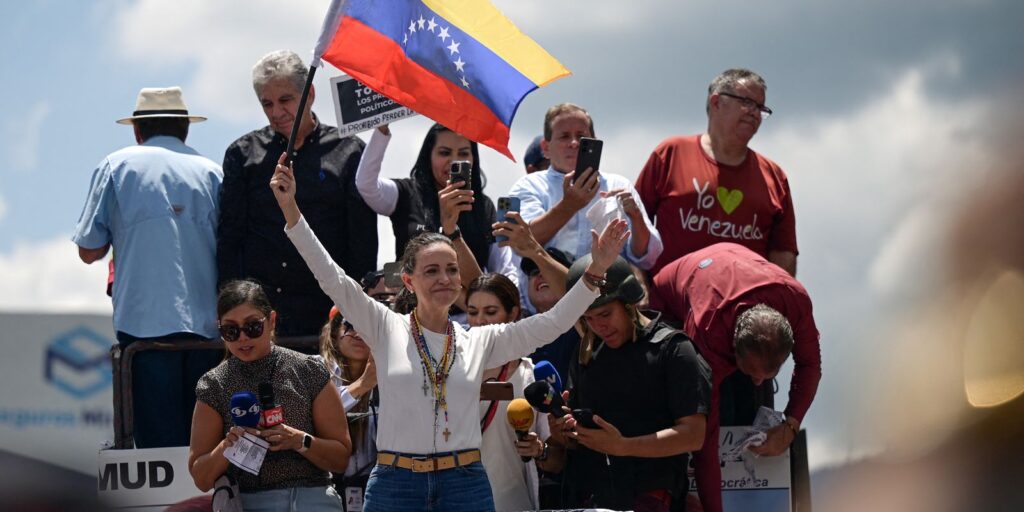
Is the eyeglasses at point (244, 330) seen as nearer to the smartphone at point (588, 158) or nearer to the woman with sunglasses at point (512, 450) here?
the woman with sunglasses at point (512, 450)

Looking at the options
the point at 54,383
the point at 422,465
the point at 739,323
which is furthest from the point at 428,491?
the point at 54,383

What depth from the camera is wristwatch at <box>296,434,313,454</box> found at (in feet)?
20.2

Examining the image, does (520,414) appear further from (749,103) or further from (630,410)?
(749,103)

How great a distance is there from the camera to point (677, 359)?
6.89 metres

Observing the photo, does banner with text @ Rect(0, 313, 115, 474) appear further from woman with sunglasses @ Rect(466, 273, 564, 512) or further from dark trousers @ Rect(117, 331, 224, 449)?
woman with sunglasses @ Rect(466, 273, 564, 512)

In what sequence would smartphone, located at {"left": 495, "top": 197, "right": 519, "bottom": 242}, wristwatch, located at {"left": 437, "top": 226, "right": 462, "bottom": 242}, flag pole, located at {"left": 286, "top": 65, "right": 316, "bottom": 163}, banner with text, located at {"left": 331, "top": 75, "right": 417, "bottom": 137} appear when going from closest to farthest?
flag pole, located at {"left": 286, "top": 65, "right": 316, "bottom": 163} < wristwatch, located at {"left": 437, "top": 226, "right": 462, "bottom": 242} < banner with text, located at {"left": 331, "top": 75, "right": 417, "bottom": 137} < smartphone, located at {"left": 495, "top": 197, "right": 519, "bottom": 242}

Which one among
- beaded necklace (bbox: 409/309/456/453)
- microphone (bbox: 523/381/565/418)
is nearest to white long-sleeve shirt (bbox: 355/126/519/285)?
microphone (bbox: 523/381/565/418)

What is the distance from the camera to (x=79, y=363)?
34.2 feet

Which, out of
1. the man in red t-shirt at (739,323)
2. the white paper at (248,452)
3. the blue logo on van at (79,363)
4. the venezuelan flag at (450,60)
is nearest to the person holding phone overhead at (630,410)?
the man in red t-shirt at (739,323)

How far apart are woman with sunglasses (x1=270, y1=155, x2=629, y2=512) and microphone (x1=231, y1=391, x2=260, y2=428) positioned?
54 cm

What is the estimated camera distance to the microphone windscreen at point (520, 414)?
628 centimetres

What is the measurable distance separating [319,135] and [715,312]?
7.62 ft

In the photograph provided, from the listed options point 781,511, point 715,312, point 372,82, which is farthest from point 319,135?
point 781,511

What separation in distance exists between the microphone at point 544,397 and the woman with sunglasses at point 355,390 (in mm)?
868
